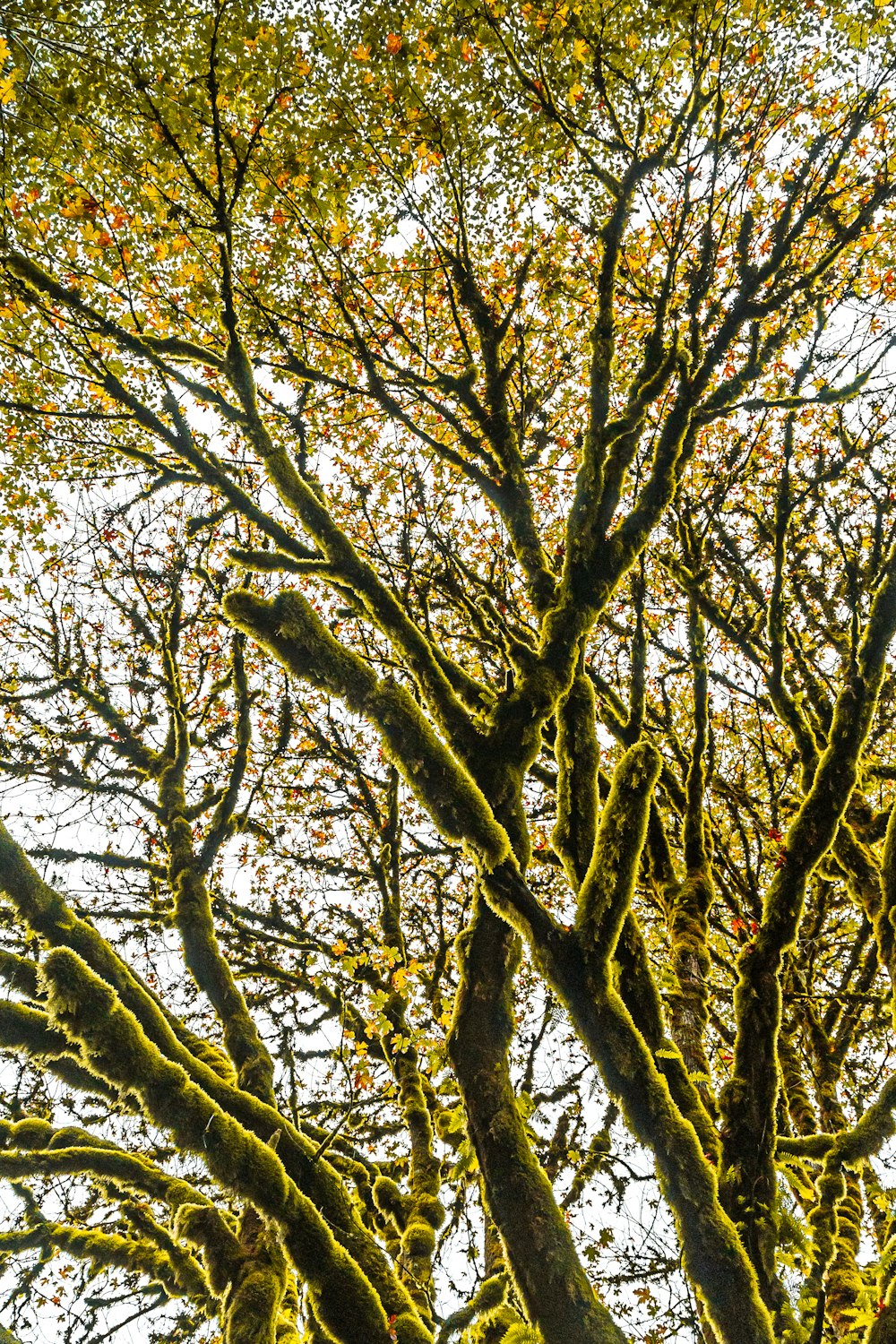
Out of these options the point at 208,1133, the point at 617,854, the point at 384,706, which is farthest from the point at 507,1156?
the point at 384,706

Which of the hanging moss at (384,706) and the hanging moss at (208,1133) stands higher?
the hanging moss at (384,706)

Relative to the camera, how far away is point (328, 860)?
34.1 ft

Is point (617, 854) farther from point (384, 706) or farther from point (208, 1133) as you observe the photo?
point (208, 1133)

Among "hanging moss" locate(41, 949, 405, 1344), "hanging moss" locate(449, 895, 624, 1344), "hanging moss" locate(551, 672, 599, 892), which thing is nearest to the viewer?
"hanging moss" locate(449, 895, 624, 1344)

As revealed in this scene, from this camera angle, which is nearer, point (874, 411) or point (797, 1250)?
point (797, 1250)

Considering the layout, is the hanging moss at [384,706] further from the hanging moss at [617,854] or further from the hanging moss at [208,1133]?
the hanging moss at [208,1133]

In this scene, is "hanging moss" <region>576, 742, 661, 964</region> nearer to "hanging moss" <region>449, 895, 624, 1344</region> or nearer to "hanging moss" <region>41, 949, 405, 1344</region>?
"hanging moss" <region>449, 895, 624, 1344</region>

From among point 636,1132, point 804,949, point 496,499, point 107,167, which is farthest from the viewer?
point 804,949

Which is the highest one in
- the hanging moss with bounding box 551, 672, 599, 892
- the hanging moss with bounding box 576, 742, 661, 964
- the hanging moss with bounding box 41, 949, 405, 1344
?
the hanging moss with bounding box 551, 672, 599, 892

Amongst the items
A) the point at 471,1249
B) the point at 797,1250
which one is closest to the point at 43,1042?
the point at 797,1250

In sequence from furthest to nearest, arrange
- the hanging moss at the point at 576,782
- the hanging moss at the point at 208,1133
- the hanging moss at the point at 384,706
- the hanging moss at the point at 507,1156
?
the hanging moss at the point at 576,782, the hanging moss at the point at 384,706, the hanging moss at the point at 208,1133, the hanging moss at the point at 507,1156

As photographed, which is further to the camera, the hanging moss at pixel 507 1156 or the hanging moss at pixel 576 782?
the hanging moss at pixel 576 782

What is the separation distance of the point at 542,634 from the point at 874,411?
5.07 meters

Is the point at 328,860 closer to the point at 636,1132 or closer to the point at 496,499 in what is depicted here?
the point at 496,499
